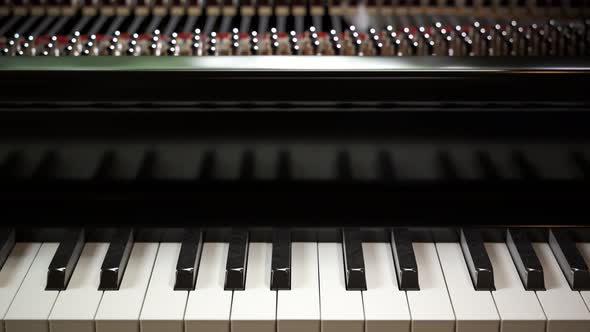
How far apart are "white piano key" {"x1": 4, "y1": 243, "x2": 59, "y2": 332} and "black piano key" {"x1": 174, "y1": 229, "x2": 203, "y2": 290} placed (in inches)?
10.4

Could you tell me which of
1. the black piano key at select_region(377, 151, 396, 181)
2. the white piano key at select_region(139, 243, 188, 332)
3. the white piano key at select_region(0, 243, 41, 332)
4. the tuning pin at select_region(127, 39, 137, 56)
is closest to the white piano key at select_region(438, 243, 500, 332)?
the black piano key at select_region(377, 151, 396, 181)

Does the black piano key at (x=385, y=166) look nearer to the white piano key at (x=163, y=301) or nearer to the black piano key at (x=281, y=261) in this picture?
the black piano key at (x=281, y=261)

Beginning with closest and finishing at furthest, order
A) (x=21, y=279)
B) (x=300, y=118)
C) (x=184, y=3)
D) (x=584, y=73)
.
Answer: (x=584, y=73), (x=300, y=118), (x=21, y=279), (x=184, y=3)

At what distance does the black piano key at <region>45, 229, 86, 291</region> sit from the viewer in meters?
1.62

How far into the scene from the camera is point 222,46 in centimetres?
164

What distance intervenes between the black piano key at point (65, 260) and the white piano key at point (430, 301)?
0.74 meters

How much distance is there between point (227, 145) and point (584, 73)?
2.36 feet

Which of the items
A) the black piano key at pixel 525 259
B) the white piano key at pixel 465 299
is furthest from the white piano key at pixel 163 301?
the black piano key at pixel 525 259

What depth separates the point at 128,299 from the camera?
5.24 ft

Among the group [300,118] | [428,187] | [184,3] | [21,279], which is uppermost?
[184,3]

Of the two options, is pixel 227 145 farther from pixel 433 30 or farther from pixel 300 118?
pixel 433 30

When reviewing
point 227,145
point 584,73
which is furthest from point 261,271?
point 584,73

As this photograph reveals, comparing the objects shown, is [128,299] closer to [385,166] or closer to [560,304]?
[385,166]

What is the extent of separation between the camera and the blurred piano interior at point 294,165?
4.71ft
